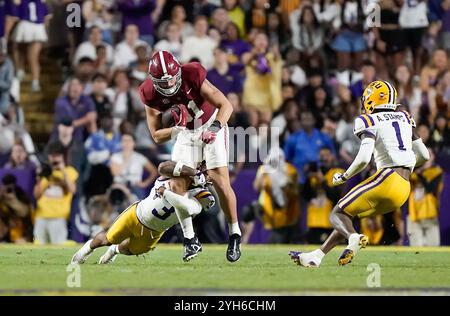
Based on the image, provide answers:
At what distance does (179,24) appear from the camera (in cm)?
1805

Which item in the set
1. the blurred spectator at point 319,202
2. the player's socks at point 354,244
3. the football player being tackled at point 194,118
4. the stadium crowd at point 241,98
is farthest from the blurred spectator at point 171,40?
the player's socks at point 354,244

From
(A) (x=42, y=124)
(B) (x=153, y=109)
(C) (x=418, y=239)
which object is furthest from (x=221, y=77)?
(B) (x=153, y=109)

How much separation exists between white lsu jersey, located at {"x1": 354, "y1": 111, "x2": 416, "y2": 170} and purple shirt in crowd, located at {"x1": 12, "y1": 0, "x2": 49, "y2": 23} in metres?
7.97

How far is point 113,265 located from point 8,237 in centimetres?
410

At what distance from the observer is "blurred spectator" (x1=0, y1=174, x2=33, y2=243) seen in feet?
50.9

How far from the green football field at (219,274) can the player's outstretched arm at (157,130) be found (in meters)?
1.26

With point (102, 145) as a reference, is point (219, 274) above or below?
below

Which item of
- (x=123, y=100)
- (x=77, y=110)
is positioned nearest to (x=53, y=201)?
(x=77, y=110)

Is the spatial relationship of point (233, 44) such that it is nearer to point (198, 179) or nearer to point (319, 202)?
point (319, 202)

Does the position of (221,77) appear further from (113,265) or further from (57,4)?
(113,265)

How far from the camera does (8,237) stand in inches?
611

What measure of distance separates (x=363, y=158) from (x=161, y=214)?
1941mm

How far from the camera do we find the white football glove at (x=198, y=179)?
11.4m

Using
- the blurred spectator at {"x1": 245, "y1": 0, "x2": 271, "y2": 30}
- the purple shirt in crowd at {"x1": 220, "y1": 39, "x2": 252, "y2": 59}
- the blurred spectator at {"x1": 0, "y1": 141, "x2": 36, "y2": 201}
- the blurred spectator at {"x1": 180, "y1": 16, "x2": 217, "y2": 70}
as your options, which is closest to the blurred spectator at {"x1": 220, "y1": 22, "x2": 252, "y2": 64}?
the purple shirt in crowd at {"x1": 220, "y1": 39, "x2": 252, "y2": 59}
